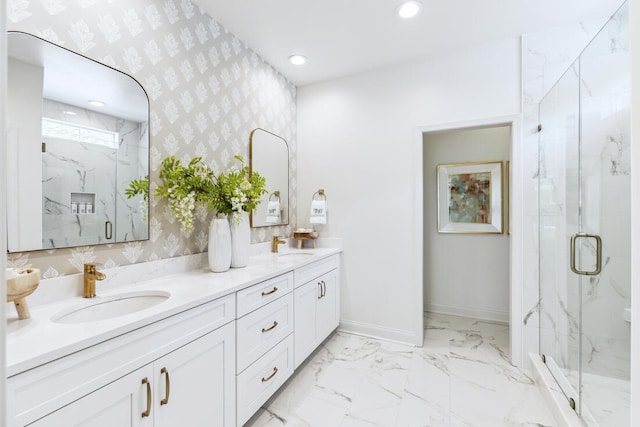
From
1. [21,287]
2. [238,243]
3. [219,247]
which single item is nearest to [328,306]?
[238,243]

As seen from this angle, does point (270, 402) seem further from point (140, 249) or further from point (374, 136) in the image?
point (374, 136)

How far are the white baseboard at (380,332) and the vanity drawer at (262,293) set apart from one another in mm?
1176

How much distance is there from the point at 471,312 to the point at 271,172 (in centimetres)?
266

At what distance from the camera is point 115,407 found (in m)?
1.01

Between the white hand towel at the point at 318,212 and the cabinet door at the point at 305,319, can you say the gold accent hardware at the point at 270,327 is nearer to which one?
the cabinet door at the point at 305,319

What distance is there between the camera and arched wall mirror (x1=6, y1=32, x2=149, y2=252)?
1216 millimetres

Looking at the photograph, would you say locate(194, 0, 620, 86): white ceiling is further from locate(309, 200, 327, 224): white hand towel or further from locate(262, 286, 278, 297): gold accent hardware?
locate(262, 286, 278, 297): gold accent hardware

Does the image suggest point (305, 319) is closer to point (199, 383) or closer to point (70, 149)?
point (199, 383)

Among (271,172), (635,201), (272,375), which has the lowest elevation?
(272,375)

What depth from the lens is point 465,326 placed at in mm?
3129

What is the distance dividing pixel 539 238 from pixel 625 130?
1105 mm

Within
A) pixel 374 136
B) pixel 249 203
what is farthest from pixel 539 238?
pixel 249 203

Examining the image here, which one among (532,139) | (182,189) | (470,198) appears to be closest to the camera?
(182,189)

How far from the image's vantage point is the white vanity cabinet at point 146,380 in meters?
0.85
